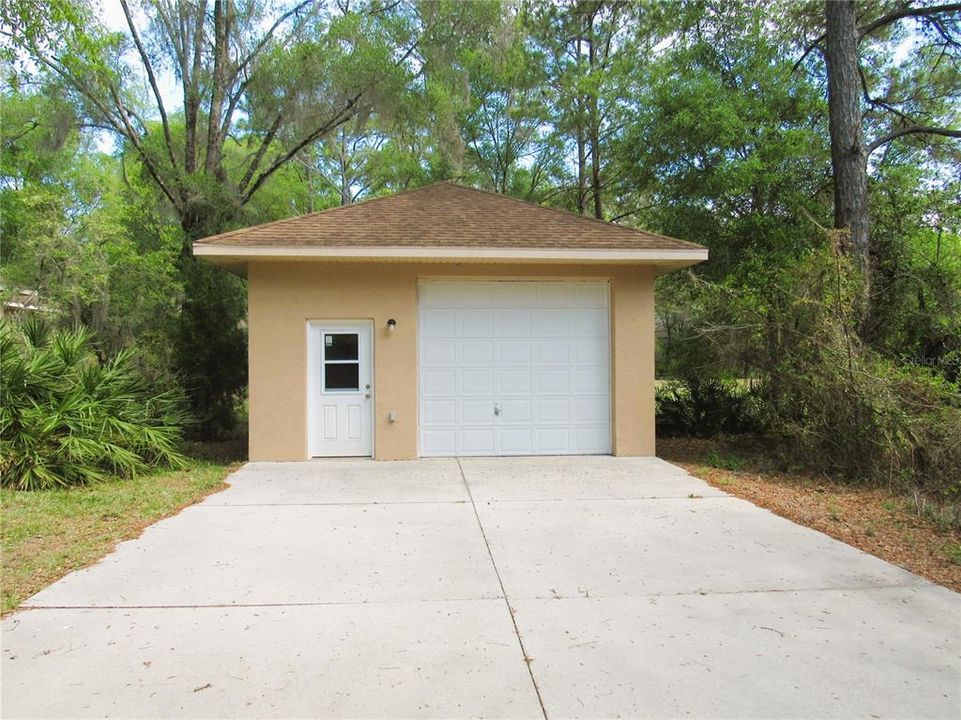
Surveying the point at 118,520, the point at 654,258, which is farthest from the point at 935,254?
the point at 118,520

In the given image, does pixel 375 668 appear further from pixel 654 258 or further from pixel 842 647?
pixel 654 258

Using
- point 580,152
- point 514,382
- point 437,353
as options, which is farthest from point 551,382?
point 580,152

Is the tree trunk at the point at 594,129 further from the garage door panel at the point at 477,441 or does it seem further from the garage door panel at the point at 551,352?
the garage door panel at the point at 477,441

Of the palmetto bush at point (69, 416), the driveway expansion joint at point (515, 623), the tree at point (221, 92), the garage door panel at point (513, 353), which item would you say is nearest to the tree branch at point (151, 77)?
the tree at point (221, 92)

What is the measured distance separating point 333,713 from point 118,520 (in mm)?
4237

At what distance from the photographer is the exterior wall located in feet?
30.0

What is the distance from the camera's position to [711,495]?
727 cm

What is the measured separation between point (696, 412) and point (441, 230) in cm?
638

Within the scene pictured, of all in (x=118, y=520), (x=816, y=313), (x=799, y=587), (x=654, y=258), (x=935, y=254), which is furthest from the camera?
(x=935, y=254)

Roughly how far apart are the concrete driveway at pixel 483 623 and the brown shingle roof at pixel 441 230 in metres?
4.09

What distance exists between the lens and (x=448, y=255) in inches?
347

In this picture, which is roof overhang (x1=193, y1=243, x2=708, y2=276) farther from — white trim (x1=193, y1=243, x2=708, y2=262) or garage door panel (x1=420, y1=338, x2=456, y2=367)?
garage door panel (x1=420, y1=338, x2=456, y2=367)

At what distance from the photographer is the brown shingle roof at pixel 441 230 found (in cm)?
878

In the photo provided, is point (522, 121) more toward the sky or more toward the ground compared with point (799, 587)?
more toward the sky
